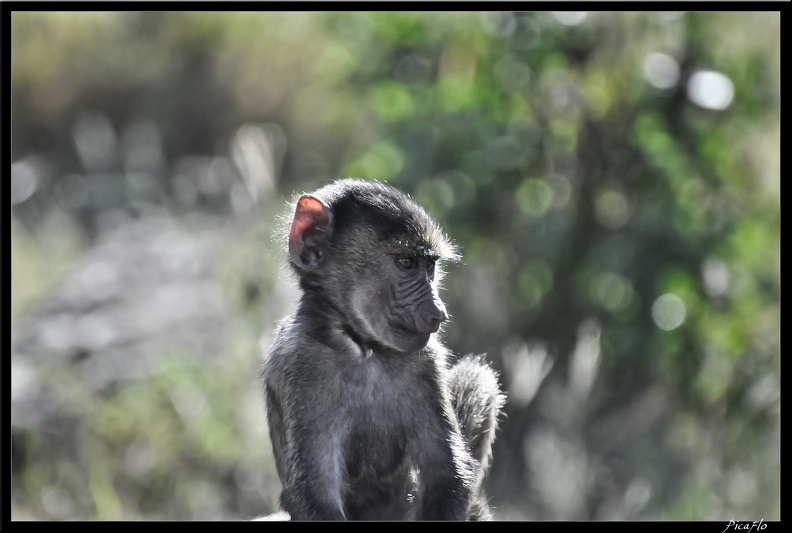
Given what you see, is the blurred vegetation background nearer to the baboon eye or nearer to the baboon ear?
the baboon eye

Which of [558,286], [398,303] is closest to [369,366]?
[398,303]

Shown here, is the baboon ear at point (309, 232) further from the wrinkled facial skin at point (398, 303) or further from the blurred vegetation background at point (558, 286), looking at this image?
the blurred vegetation background at point (558, 286)

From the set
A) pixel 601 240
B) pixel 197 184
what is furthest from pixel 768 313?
pixel 197 184

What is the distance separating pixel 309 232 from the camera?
13.8 ft

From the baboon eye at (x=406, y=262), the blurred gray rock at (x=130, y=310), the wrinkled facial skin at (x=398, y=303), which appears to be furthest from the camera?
the blurred gray rock at (x=130, y=310)

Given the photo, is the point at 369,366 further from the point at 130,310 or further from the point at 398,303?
the point at 130,310

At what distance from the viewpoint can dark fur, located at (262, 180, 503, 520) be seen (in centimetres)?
407

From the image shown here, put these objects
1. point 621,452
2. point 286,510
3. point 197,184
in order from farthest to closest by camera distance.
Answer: point 197,184 < point 621,452 < point 286,510

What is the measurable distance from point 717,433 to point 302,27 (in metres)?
10.3

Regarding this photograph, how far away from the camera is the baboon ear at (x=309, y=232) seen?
4168 millimetres

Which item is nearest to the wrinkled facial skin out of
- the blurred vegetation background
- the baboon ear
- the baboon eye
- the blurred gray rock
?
the baboon eye

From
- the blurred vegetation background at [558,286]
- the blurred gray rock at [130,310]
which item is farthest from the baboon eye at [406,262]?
the blurred gray rock at [130,310]

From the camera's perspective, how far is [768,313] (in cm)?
785
